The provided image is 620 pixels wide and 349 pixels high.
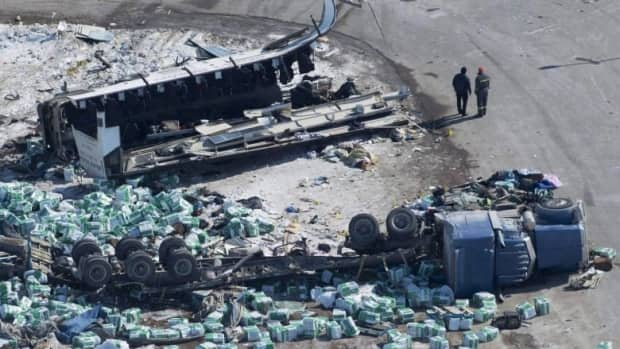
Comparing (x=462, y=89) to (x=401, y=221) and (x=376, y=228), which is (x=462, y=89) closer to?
(x=401, y=221)

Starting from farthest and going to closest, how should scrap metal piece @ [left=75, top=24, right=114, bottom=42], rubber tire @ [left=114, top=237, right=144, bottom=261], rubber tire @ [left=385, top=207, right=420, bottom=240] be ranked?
scrap metal piece @ [left=75, top=24, right=114, bottom=42]
rubber tire @ [left=385, top=207, right=420, bottom=240]
rubber tire @ [left=114, top=237, right=144, bottom=261]

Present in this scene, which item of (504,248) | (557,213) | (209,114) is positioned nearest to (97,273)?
(504,248)

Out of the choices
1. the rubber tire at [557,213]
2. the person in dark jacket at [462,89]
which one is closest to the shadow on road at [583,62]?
the person in dark jacket at [462,89]

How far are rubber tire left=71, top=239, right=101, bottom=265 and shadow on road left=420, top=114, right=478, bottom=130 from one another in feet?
31.5

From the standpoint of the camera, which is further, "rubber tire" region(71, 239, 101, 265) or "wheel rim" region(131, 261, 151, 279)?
"rubber tire" region(71, 239, 101, 265)

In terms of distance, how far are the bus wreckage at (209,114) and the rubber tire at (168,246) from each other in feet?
15.6

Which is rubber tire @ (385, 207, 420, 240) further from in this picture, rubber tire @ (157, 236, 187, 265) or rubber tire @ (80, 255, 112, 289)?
rubber tire @ (80, 255, 112, 289)

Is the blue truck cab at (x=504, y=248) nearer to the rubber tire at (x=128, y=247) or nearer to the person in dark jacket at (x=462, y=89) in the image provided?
the rubber tire at (x=128, y=247)

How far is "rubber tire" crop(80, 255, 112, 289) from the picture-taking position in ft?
76.4

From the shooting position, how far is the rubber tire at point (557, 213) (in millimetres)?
23516

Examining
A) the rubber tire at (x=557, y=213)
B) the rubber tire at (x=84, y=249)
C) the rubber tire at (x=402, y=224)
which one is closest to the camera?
the rubber tire at (x=557, y=213)

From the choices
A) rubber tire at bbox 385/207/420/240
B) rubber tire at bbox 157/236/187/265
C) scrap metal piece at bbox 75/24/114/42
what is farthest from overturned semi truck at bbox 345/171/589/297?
scrap metal piece at bbox 75/24/114/42

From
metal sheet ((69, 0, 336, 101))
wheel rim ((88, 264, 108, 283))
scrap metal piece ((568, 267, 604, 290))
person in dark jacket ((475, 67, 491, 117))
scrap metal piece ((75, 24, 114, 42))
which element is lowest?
scrap metal piece ((568, 267, 604, 290))

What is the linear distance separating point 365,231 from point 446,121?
7527 millimetres
